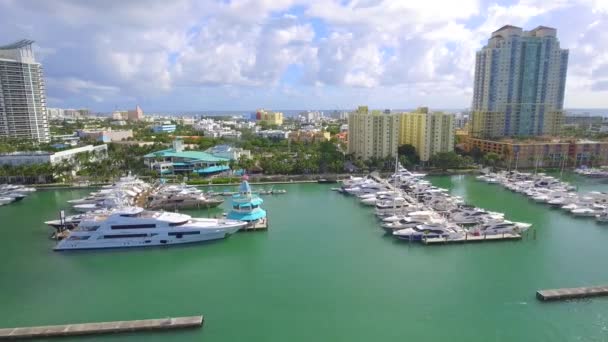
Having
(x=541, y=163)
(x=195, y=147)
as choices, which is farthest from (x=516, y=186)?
(x=195, y=147)

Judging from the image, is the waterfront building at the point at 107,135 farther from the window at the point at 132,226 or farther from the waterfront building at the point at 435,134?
the waterfront building at the point at 435,134

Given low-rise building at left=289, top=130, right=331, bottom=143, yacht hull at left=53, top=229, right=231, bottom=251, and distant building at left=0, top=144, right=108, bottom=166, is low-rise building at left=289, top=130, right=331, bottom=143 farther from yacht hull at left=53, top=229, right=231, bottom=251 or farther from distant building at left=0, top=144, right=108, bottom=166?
yacht hull at left=53, top=229, right=231, bottom=251

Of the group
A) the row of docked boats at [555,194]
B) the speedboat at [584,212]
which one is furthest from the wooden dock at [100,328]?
the row of docked boats at [555,194]

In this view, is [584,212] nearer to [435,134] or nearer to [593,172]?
[593,172]

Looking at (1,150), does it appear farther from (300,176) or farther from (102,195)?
(300,176)

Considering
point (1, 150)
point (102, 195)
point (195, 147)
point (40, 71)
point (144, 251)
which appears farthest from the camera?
point (40, 71)

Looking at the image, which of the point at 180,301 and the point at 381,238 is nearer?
the point at 180,301

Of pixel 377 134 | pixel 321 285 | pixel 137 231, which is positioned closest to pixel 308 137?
pixel 377 134
